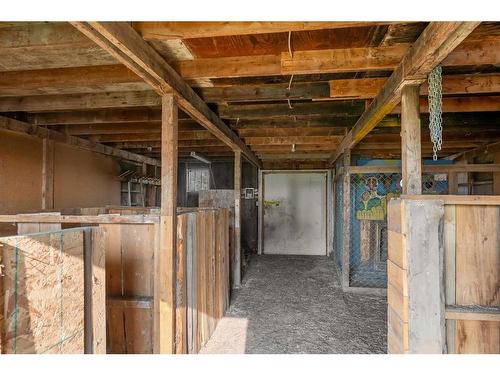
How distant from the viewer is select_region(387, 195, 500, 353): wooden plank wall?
1398 mm

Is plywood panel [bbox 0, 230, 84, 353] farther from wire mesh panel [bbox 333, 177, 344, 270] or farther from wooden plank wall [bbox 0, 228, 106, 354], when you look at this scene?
wire mesh panel [bbox 333, 177, 344, 270]

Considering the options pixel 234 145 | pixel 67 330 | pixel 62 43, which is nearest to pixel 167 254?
pixel 67 330

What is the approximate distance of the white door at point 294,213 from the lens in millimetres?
6730

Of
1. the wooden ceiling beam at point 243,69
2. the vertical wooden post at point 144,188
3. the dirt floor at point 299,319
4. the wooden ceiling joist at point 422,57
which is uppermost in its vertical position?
the wooden ceiling beam at point 243,69

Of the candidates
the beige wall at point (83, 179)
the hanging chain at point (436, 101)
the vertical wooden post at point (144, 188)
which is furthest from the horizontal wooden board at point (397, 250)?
the vertical wooden post at point (144, 188)

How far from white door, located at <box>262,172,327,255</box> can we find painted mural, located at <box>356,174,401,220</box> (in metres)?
2.03

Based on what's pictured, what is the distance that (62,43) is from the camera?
1.61 metres

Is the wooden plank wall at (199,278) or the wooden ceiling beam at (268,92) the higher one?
the wooden ceiling beam at (268,92)

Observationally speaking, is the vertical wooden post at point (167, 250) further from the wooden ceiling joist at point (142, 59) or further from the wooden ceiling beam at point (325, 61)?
the wooden ceiling beam at point (325, 61)

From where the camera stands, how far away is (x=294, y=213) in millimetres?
6793

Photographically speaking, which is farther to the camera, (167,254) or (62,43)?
(167,254)

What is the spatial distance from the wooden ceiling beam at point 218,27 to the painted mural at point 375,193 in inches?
137

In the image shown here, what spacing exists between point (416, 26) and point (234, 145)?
104 inches
